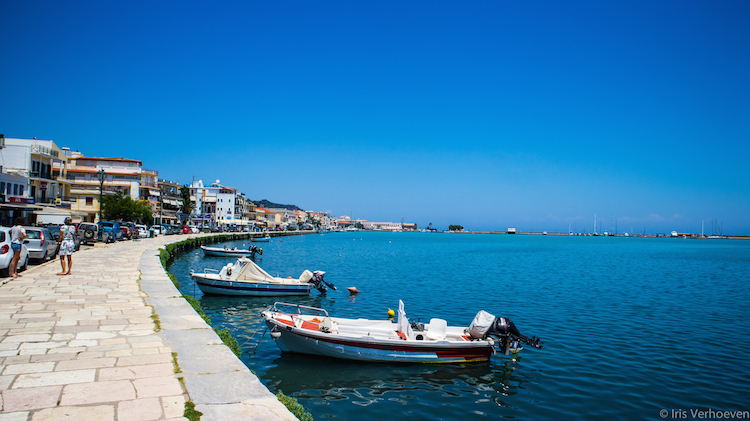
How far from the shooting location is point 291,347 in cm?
1338

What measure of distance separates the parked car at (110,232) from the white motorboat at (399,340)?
34259 millimetres

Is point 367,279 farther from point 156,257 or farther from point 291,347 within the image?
point 291,347

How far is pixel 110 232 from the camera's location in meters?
42.5

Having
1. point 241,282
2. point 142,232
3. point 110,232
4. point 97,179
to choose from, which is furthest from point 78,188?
point 241,282

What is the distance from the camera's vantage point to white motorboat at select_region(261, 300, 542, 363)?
12828 mm

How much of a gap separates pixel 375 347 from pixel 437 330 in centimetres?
220

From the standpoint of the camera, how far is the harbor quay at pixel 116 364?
5.90 meters

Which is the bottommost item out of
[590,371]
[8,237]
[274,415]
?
[590,371]

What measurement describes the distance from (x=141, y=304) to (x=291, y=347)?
181 inches

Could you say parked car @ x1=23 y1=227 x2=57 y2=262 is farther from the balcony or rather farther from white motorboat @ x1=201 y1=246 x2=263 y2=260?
the balcony

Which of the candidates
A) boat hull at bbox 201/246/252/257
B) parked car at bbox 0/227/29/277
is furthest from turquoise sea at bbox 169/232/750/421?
boat hull at bbox 201/246/252/257

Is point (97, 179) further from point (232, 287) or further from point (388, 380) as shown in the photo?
point (388, 380)

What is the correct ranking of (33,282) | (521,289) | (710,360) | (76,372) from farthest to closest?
(521,289) < (33,282) < (710,360) < (76,372)

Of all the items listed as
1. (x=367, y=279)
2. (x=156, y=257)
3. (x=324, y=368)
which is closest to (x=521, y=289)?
(x=367, y=279)
